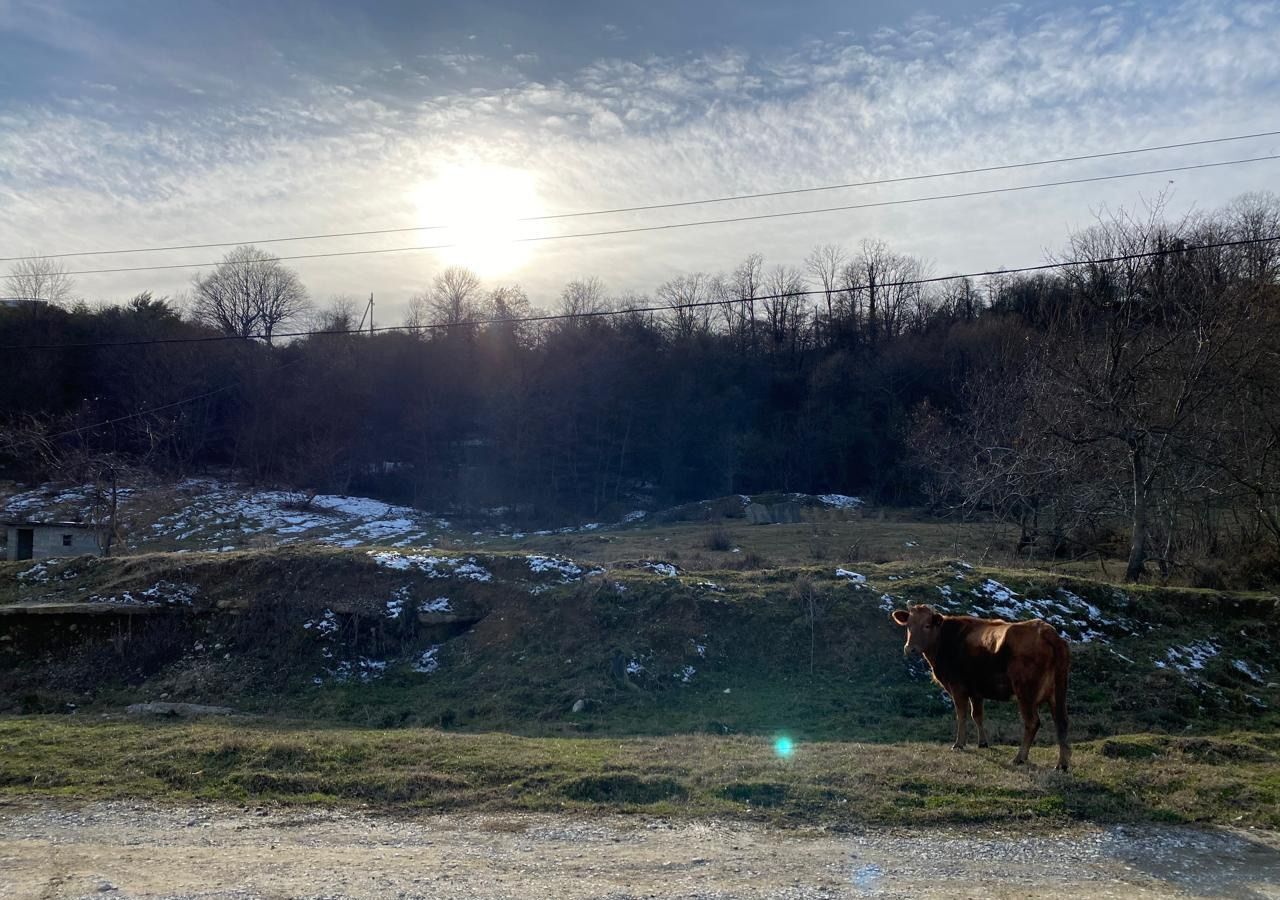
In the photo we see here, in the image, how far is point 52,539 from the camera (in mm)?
29766

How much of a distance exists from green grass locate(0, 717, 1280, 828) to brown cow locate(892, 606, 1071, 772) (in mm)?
500

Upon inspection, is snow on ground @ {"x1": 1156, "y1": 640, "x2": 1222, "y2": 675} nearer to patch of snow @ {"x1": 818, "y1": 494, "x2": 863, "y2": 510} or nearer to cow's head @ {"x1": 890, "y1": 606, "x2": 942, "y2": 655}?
cow's head @ {"x1": 890, "y1": 606, "x2": 942, "y2": 655}

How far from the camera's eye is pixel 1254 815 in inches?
302

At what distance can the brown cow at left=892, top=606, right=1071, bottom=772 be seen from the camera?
917 centimetres

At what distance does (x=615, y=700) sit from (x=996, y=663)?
565 centimetres

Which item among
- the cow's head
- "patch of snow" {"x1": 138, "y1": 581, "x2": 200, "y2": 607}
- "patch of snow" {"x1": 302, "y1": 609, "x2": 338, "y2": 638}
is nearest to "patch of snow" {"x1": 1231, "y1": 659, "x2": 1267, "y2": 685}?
the cow's head

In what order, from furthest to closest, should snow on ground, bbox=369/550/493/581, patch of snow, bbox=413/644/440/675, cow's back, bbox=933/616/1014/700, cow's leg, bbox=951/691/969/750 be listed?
snow on ground, bbox=369/550/493/581, patch of snow, bbox=413/644/440/675, cow's leg, bbox=951/691/969/750, cow's back, bbox=933/616/1014/700

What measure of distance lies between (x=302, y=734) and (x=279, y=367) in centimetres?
5693

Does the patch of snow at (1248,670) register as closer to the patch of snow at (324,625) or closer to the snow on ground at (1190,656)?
the snow on ground at (1190,656)

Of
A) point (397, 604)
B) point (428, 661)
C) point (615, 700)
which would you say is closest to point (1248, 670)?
point (615, 700)

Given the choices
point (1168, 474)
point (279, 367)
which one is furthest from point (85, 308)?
point (1168, 474)

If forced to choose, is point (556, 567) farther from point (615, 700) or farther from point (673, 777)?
point (673, 777)

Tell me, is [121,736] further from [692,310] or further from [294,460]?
[692,310]

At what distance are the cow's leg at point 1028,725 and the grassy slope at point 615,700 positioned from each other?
0.90 ft
